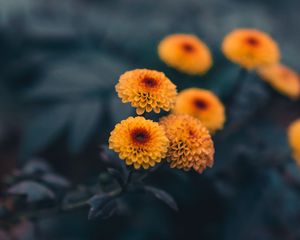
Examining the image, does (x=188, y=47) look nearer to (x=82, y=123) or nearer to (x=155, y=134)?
(x=82, y=123)

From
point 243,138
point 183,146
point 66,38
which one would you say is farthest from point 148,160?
point 66,38

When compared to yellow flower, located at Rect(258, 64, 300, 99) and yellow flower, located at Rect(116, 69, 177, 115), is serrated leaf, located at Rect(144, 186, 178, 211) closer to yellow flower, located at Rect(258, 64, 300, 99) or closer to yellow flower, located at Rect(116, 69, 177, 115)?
yellow flower, located at Rect(116, 69, 177, 115)

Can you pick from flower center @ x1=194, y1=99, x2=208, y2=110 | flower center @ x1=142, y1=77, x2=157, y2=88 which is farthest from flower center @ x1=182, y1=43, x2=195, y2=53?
flower center @ x1=142, y1=77, x2=157, y2=88

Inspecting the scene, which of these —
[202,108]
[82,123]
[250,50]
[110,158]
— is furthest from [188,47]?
[110,158]

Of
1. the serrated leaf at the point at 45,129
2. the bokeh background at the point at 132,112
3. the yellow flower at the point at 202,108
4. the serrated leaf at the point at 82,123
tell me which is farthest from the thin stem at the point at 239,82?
the serrated leaf at the point at 45,129

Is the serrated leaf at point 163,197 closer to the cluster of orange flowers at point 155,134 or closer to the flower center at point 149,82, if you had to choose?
the cluster of orange flowers at point 155,134
